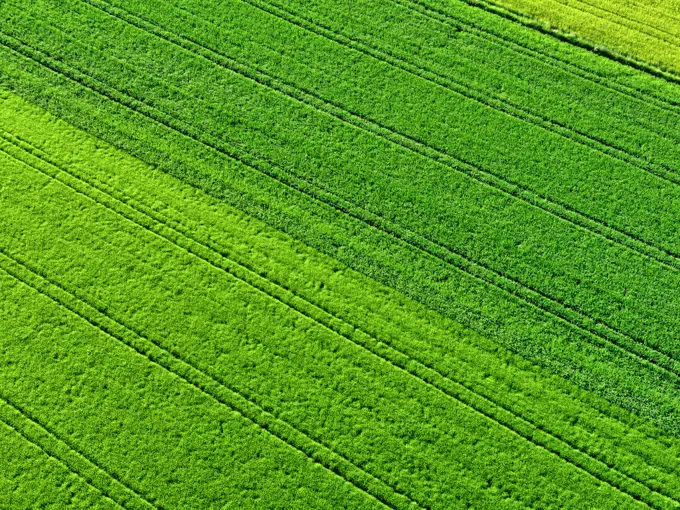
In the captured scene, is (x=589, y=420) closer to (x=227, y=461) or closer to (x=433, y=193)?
(x=433, y=193)

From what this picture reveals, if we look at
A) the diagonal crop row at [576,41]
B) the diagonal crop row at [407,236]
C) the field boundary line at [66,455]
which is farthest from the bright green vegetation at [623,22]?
the field boundary line at [66,455]

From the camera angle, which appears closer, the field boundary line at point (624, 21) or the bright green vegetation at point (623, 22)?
the bright green vegetation at point (623, 22)

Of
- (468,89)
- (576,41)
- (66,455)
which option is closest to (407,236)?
(468,89)

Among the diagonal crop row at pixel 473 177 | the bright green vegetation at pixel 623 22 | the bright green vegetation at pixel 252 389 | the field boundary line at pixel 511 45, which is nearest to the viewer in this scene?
the bright green vegetation at pixel 252 389

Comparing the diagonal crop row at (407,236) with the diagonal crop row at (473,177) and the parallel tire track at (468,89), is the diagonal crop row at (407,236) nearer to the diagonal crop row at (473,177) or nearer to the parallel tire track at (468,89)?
the diagonal crop row at (473,177)

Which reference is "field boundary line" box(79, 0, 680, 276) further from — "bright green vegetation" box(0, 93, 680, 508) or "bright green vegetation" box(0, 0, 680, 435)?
"bright green vegetation" box(0, 93, 680, 508)

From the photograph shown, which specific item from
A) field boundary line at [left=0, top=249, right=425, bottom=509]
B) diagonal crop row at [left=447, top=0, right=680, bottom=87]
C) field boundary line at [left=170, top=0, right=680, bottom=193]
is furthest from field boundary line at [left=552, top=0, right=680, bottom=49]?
field boundary line at [left=0, top=249, right=425, bottom=509]
